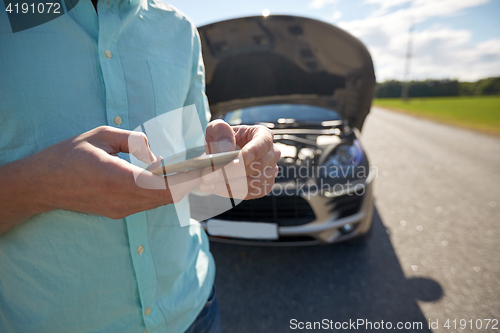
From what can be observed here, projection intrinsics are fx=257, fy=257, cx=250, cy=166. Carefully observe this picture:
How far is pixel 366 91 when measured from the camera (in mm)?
2961

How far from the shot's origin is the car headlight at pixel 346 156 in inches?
92.4

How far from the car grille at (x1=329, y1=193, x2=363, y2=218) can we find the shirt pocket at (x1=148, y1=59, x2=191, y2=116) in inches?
66.9

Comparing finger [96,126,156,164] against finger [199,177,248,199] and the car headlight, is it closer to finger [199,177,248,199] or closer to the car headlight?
finger [199,177,248,199]

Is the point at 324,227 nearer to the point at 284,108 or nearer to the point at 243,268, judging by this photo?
the point at 243,268

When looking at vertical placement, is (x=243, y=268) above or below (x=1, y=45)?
below

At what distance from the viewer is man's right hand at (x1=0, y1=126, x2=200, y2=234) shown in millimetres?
455

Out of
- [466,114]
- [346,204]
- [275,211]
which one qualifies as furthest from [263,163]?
[466,114]

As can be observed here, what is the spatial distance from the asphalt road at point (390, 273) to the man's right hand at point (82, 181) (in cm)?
164

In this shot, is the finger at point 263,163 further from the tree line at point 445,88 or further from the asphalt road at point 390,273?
the tree line at point 445,88

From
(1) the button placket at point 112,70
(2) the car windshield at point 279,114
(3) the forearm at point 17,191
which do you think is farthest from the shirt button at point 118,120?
(2) the car windshield at point 279,114

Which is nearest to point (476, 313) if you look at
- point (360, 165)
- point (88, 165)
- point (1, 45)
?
point (360, 165)

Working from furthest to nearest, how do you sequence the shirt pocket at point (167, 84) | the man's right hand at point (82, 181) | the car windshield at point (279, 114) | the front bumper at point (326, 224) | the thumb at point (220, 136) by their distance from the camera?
the car windshield at point (279, 114) < the front bumper at point (326, 224) < the shirt pocket at point (167, 84) < the thumb at point (220, 136) < the man's right hand at point (82, 181)

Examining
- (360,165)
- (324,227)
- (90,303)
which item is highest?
(90,303)

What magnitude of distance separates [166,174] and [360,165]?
7.47 feet
